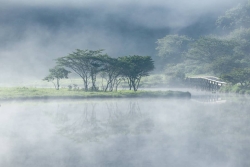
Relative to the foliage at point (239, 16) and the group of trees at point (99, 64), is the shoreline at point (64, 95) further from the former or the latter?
the foliage at point (239, 16)

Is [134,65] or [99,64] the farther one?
[134,65]

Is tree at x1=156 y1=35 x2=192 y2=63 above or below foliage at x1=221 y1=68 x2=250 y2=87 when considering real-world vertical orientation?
above

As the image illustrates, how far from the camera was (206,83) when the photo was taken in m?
79.5

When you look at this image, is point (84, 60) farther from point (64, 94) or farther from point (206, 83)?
point (206, 83)

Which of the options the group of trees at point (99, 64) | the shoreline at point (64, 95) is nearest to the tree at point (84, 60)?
the group of trees at point (99, 64)

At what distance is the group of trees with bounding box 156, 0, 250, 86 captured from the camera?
281 feet

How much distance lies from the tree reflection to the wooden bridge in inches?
1634

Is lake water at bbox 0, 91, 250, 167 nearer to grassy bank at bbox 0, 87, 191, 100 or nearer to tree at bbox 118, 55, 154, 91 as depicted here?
Result: grassy bank at bbox 0, 87, 191, 100

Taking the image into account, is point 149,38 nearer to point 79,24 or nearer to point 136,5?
point 136,5

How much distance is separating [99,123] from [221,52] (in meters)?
81.0

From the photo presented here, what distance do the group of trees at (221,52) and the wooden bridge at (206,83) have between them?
83.3 inches

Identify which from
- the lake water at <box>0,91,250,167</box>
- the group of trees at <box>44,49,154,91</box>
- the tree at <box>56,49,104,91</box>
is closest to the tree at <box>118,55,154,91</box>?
the group of trees at <box>44,49,154,91</box>

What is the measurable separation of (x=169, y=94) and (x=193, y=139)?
109 ft

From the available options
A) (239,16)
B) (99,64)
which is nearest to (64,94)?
(99,64)
